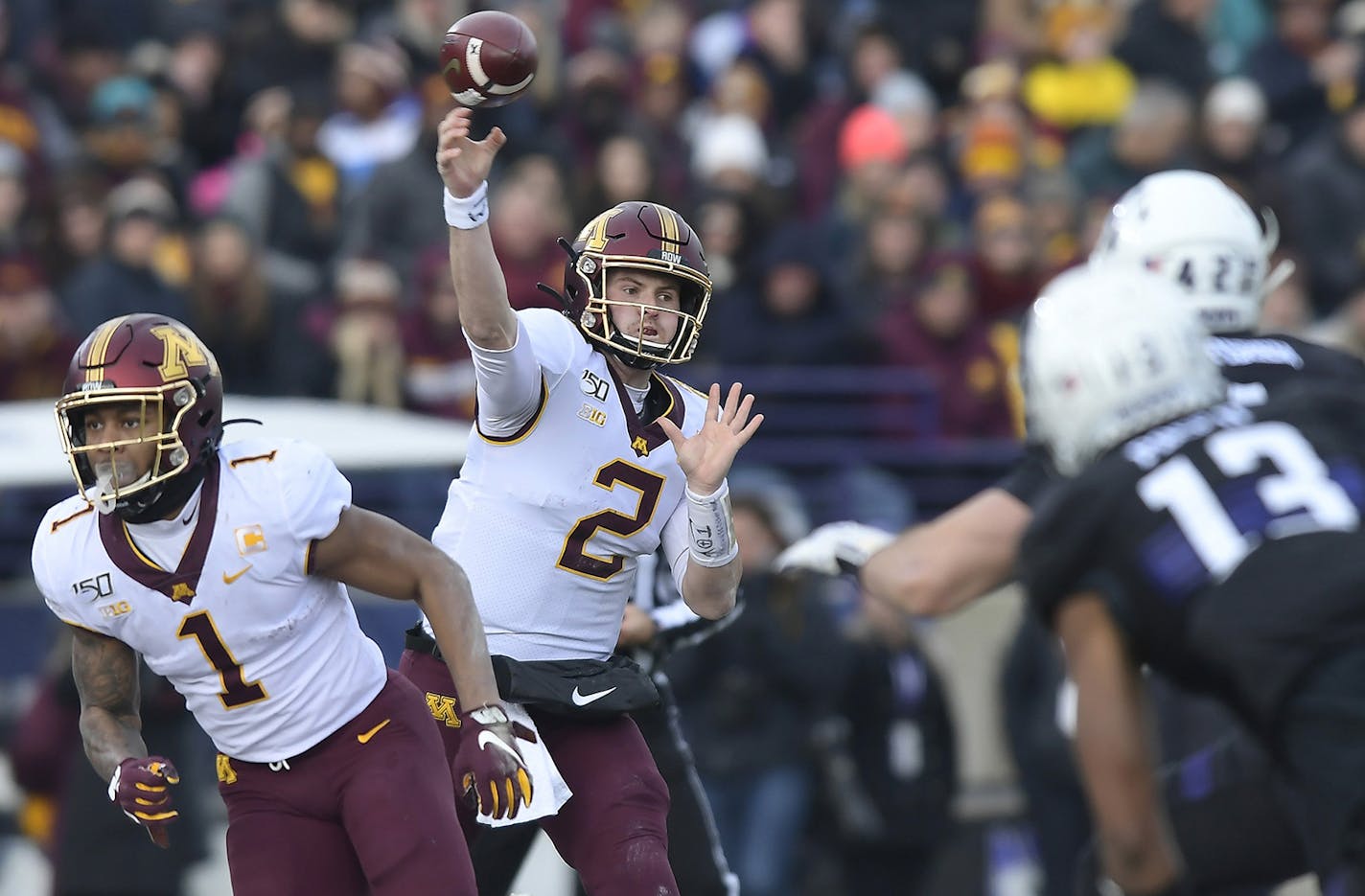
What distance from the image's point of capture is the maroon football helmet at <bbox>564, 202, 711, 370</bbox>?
5.91m

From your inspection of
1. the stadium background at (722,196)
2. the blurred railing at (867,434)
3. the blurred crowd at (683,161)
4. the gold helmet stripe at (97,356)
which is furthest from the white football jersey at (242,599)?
the blurred railing at (867,434)

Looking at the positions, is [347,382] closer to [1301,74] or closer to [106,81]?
[106,81]

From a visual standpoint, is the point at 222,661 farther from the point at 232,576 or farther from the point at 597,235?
the point at 597,235

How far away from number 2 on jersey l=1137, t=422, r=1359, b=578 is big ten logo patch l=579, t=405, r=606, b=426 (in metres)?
2.04

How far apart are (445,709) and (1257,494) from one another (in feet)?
8.13

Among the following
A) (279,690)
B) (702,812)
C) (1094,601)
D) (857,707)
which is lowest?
(857,707)

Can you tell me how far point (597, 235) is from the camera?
237 inches

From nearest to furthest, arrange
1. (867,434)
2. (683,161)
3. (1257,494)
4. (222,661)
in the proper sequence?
(1257,494), (222,661), (867,434), (683,161)

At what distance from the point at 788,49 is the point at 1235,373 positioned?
873 centimetres

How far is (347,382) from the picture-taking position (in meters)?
10.8

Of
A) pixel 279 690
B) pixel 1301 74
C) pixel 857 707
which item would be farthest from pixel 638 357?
pixel 1301 74

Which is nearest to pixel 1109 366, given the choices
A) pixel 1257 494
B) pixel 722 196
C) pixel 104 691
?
pixel 1257 494

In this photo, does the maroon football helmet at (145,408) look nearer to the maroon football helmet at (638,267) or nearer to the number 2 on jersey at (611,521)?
the number 2 on jersey at (611,521)

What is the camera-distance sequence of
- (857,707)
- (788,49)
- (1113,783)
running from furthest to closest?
(788,49), (857,707), (1113,783)
